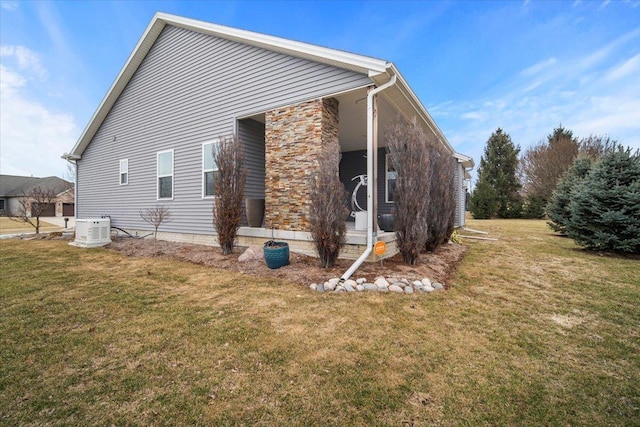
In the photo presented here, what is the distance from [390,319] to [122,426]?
2496mm

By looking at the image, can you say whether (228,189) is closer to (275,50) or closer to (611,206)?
(275,50)

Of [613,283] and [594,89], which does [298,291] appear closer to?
[613,283]

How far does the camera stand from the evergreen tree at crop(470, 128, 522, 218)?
23641 mm

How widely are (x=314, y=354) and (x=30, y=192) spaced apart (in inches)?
1584

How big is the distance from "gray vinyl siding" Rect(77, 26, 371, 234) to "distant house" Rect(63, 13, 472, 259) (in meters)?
0.03

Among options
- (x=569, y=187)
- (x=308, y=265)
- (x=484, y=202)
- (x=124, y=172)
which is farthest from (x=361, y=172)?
(x=484, y=202)

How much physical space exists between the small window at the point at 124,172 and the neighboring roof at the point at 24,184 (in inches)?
1065

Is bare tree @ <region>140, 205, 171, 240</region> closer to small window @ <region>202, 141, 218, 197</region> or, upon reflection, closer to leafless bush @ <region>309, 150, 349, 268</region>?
small window @ <region>202, 141, 218, 197</region>

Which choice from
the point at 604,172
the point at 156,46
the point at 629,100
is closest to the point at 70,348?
the point at 156,46

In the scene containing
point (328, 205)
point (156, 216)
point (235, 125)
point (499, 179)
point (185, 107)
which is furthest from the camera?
point (499, 179)

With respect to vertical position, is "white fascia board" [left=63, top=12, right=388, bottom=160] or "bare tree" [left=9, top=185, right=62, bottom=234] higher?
"white fascia board" [left=63, top=12, right=388, bottom=160]

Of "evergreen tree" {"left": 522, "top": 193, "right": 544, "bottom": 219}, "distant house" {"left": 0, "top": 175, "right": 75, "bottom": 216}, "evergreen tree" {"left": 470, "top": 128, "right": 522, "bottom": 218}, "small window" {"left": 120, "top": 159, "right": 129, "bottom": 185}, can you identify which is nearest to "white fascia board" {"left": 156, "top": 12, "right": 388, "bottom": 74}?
"small window" {"left": 120, "top": 159, "right": 129, "bottom": 185}

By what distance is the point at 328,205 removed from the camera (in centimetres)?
469

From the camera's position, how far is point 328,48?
5.48 metres
